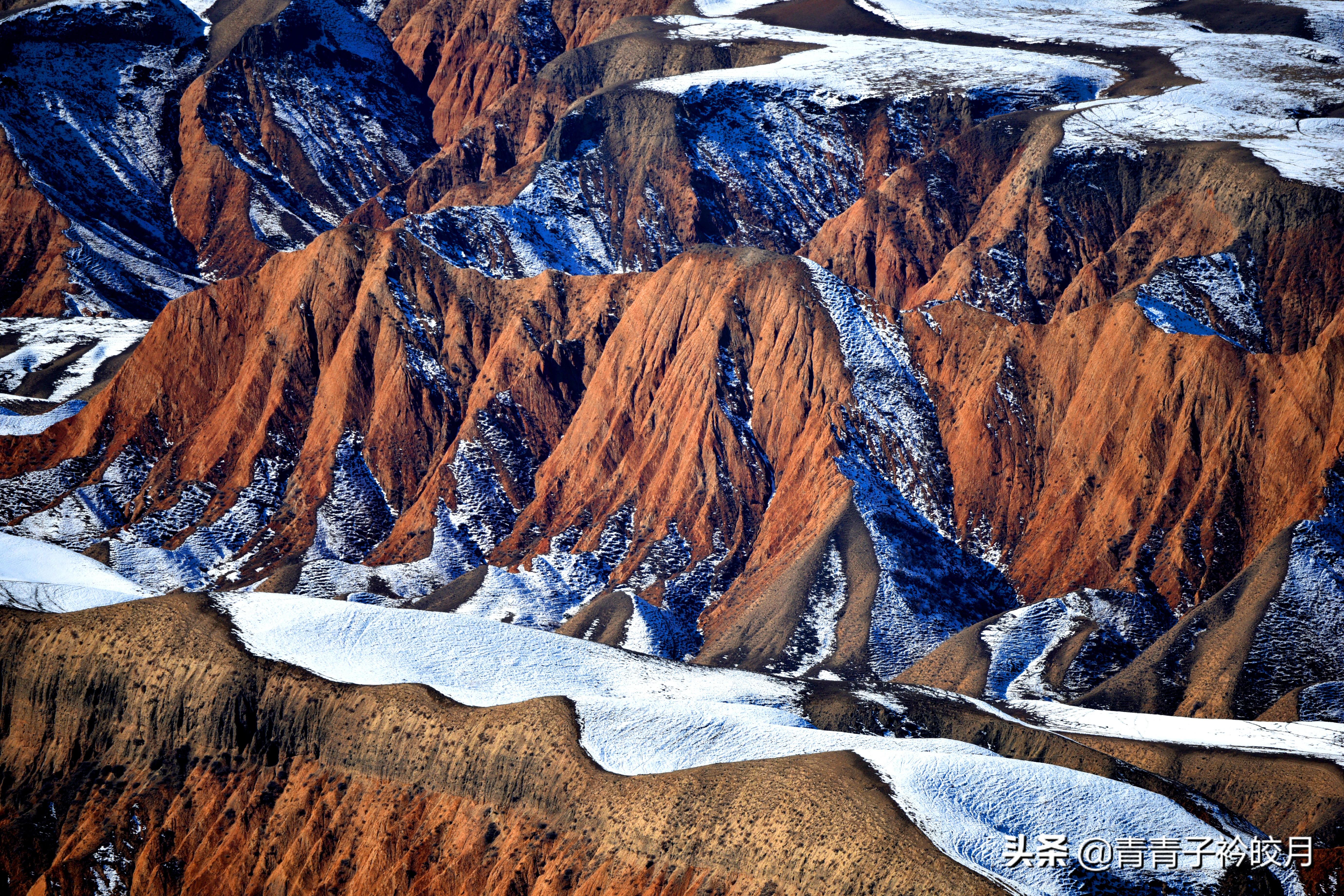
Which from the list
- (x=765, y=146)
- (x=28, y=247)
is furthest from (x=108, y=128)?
(x=765, y=146)

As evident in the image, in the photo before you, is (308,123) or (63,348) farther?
(308,123)

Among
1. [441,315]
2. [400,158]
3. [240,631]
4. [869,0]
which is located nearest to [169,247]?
[400,158]

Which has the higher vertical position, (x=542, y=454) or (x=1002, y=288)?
(x=1002, y=288)

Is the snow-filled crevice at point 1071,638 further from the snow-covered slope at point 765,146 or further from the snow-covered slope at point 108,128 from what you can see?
the snow-covered slope at point 108,128

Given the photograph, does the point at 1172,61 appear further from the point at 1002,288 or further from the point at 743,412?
the point at 743,412

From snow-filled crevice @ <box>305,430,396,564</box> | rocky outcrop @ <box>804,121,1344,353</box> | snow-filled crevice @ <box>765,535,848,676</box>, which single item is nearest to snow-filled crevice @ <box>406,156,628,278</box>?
snow-filled crevice @ <box>305,430,396,564</box>

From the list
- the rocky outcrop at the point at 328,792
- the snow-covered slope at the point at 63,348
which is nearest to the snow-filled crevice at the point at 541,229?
the snow-covered slope at the point at 63,348

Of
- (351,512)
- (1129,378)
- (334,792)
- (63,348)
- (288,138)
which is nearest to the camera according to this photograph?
(334,792)

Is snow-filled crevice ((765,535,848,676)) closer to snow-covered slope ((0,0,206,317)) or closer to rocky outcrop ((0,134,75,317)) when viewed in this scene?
snow-covered slope ((0,0,206,317))
